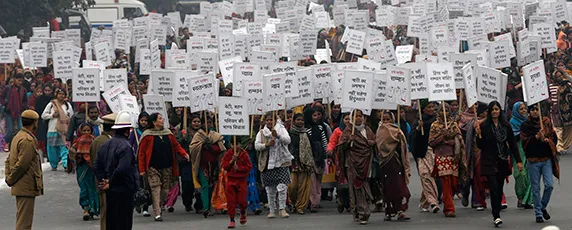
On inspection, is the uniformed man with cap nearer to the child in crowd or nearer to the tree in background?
the child in crowd

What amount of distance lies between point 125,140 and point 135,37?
19150 mm

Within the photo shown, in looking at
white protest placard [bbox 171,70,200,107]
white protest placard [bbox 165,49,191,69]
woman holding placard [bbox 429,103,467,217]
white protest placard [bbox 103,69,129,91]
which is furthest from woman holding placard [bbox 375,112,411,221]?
white protest placard [bbox 165,49,191,69]

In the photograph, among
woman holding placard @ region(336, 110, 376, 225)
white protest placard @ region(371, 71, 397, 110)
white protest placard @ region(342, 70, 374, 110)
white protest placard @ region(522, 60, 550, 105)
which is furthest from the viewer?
white protest placard @ region(522, 60, 550, 105)

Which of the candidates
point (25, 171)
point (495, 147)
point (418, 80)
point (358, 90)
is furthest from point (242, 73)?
point (25, 171)

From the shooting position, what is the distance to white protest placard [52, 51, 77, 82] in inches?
1005

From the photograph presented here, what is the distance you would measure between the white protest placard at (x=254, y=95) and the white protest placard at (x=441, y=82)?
213 centimetres

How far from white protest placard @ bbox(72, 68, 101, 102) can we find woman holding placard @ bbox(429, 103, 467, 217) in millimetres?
5917

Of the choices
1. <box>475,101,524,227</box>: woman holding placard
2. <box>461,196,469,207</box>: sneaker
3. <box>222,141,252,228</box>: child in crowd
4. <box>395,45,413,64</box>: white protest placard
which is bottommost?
<box>461,196,469,207</box>: sneaker

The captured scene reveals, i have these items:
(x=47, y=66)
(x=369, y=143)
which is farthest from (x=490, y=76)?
(x=47, y=66)

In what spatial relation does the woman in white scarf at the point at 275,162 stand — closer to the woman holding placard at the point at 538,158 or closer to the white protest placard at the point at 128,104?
the white protest placard at the point at 128,104

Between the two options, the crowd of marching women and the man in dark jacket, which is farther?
the crowd of marching women

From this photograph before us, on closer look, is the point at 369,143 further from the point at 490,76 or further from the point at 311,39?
the point at 311,39

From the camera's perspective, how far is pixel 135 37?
32.2 m

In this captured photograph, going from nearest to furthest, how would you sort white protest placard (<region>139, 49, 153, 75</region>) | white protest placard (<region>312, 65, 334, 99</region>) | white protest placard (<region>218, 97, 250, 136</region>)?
white protest placard (<region>218, 97, 250, 136</region>) < white protest placard (<region>312, 65, 334, 99</region>) < white protest placard (<region>139, 49, 153, 75</region>)
